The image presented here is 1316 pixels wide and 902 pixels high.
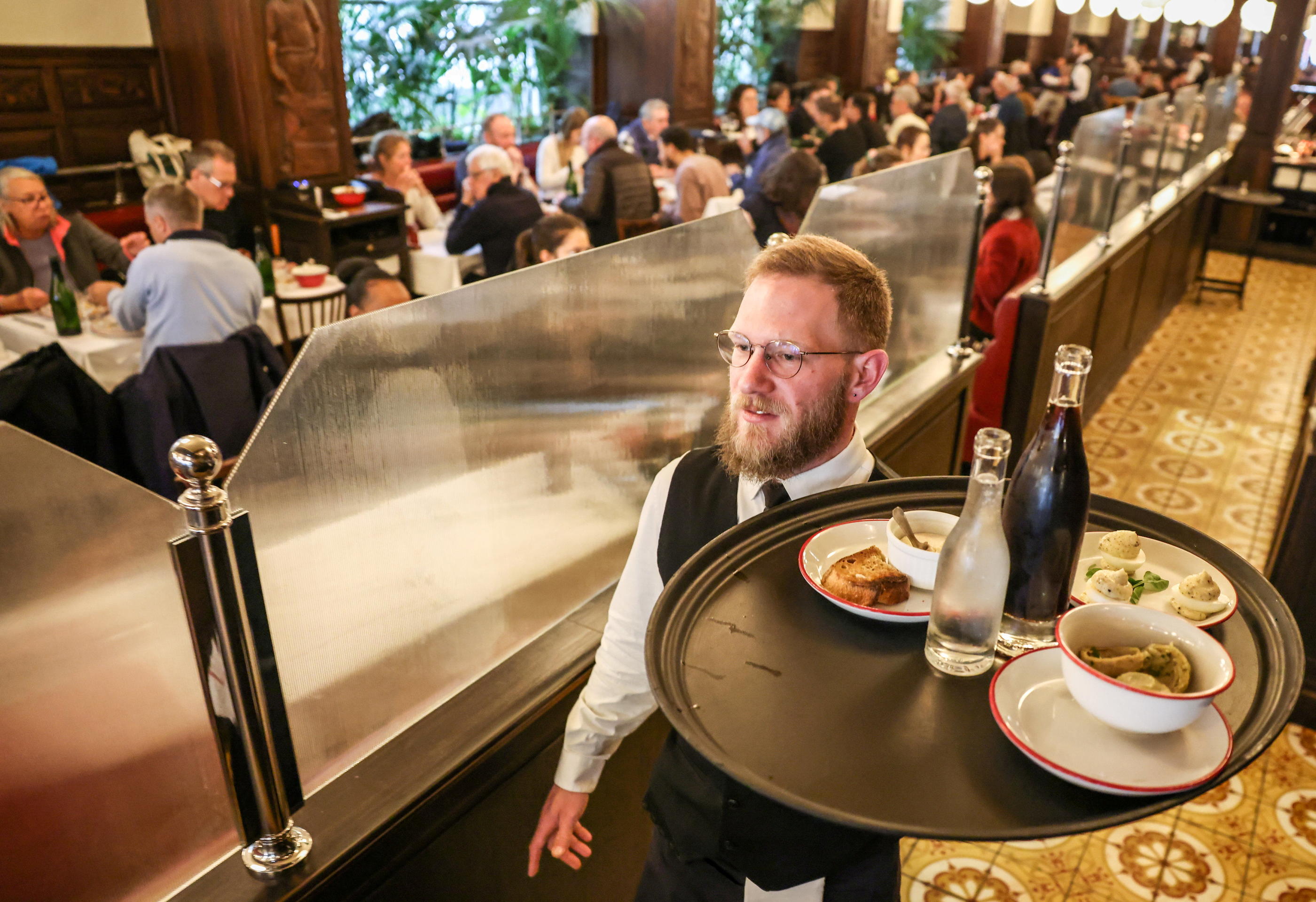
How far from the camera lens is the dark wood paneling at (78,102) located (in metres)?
5.80

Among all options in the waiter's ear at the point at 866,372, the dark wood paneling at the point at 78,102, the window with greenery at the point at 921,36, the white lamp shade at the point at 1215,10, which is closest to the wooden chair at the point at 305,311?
the waiter's ear at the point at 866,372

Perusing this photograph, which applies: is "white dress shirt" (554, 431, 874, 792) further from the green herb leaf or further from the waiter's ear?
the green herb leaf

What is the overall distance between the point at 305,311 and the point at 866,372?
3.20 meters

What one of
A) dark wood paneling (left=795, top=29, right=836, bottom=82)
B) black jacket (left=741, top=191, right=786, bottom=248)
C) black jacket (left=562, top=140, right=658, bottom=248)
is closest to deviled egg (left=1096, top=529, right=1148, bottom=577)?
black jacket (left=741, top=191, right=786, bottom=248)

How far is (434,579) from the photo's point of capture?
1.36 m

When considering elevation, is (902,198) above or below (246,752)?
above

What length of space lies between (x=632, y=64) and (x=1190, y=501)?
23.9 feet

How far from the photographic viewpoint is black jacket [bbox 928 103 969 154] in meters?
8.27

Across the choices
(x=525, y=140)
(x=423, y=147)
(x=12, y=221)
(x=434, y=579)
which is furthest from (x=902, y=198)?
(x=525, y=140)

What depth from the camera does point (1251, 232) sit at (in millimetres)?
6887

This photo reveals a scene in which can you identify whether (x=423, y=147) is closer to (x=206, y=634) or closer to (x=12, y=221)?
(x=12, y=221)

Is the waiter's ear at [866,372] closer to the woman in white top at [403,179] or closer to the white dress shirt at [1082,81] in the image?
the woman in white top at [403,179]

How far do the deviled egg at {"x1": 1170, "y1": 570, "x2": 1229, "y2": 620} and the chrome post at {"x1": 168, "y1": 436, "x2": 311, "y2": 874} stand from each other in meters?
0.95

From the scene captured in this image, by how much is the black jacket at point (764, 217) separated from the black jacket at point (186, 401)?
239 centimetres
